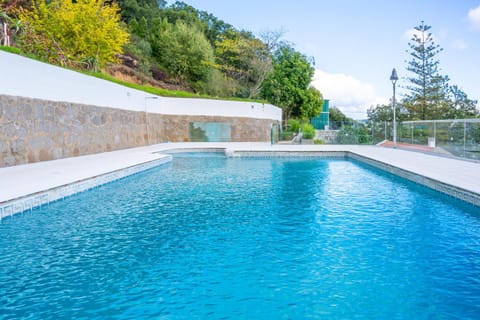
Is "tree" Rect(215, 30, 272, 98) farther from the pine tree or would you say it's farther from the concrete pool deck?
the concrete pool deck

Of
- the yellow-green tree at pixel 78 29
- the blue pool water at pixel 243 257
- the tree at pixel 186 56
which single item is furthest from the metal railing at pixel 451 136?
the tree at pixel 186 56

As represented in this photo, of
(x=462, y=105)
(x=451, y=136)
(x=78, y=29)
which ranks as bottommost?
(x=451, y=136)

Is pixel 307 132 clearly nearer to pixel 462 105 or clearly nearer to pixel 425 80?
pixel 425 80

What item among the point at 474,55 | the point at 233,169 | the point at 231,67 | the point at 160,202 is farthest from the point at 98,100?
the point at 474,55

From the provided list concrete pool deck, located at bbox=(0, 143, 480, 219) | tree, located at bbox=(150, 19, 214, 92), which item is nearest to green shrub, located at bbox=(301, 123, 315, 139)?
tree, located at bbox=(150, 19, 214, 92)

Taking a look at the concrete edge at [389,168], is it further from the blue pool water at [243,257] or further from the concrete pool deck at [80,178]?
the blue pool water at [243,257]

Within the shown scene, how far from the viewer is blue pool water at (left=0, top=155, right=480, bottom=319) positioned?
3.14 metres

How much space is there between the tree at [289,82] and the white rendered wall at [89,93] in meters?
2.69

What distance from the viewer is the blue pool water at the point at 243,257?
10.3 feet

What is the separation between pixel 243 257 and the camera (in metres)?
4.27

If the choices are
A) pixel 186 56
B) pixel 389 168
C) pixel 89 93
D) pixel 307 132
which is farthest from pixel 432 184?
pixel 186 56

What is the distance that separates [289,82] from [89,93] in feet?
53.1

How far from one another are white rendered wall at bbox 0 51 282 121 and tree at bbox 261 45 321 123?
8.84 feet

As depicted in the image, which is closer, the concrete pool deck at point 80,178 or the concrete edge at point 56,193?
the concrete edge at point 56,193
